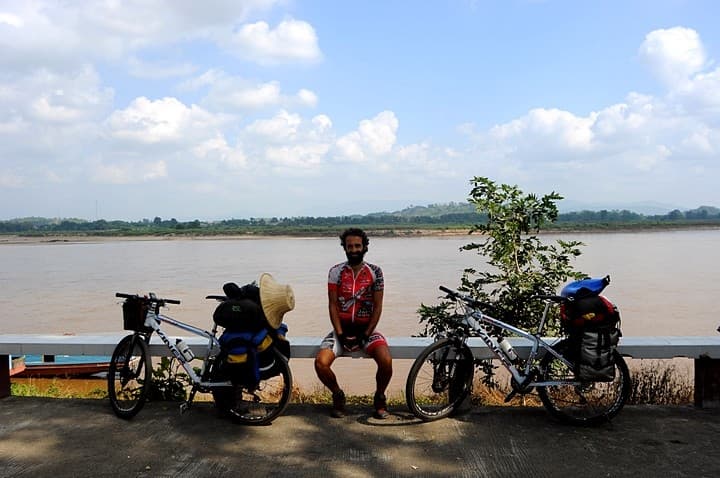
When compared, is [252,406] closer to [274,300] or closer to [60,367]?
[274,300]

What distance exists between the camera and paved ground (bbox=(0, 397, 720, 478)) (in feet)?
12.8

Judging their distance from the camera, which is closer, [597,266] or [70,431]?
[70,431]

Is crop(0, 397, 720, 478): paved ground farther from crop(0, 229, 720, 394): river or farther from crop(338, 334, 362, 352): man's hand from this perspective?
crop(0, 229, 720, 394): river

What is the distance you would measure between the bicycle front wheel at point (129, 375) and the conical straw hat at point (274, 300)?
1.07 meters

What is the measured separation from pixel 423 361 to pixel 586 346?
1.14m

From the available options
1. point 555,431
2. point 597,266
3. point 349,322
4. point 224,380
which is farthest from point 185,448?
point 597,266

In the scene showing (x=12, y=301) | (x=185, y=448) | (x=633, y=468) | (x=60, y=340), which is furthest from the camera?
(x=12, y=301)

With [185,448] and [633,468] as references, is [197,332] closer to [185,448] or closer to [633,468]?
[185,448]

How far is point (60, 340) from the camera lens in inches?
208

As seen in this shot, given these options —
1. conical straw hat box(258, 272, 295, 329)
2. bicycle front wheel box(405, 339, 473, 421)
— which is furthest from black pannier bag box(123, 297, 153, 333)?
bicycle front wheel box(405, 339, 473, 421)

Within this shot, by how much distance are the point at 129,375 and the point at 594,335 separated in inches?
138

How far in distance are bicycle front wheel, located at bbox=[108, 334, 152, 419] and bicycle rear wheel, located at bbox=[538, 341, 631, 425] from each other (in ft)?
9.73

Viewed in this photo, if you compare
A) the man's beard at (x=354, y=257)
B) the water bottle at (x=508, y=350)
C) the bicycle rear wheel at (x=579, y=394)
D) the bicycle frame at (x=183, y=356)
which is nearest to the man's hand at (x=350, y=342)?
the man's beard at (x=354, y=257)

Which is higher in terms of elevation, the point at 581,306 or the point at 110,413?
the point at 581,306
